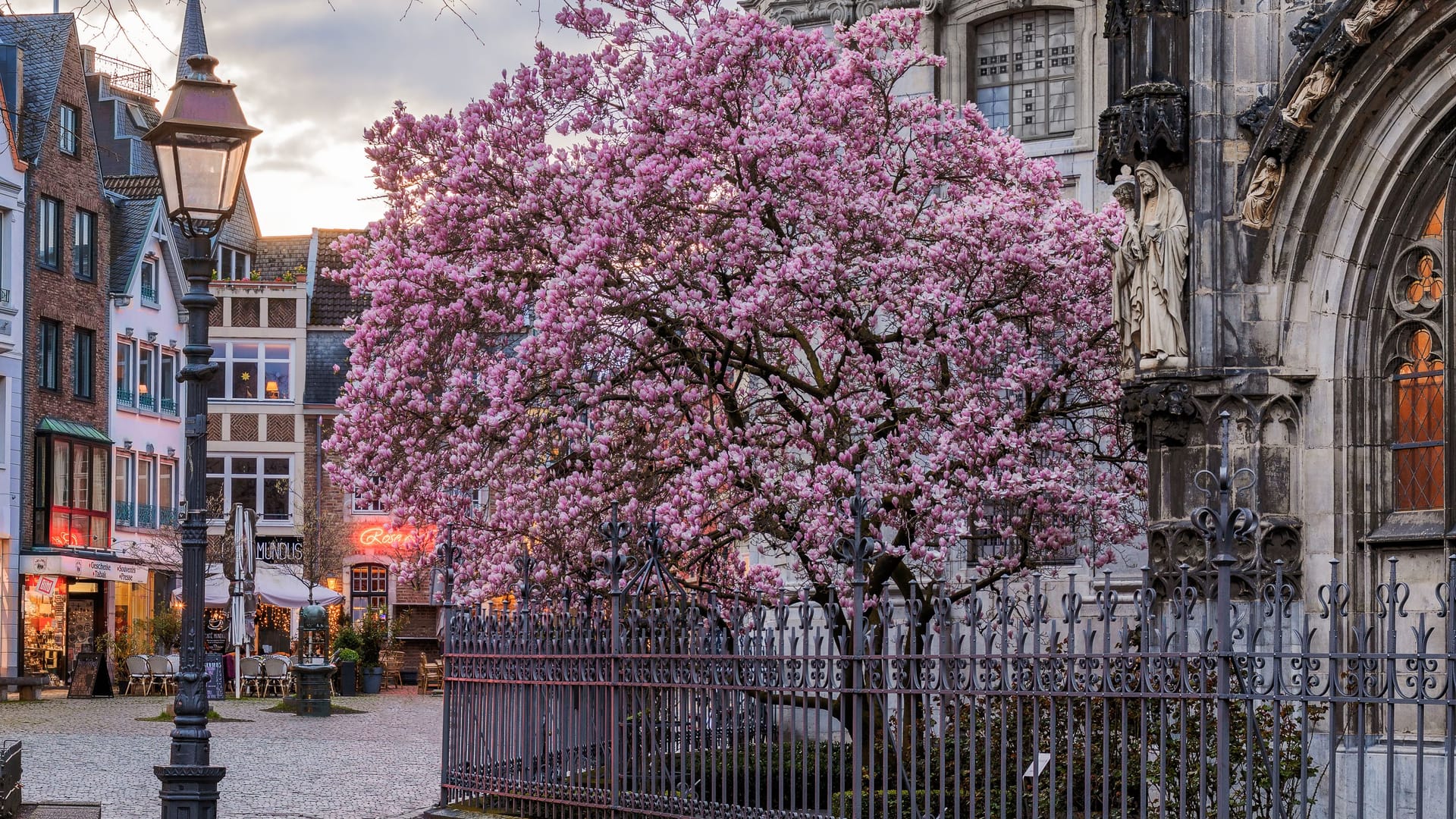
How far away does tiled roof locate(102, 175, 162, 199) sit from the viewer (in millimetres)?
57438

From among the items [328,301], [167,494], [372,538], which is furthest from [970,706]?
[328,301]

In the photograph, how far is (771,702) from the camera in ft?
42.9

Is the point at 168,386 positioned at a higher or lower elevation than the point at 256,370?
lower

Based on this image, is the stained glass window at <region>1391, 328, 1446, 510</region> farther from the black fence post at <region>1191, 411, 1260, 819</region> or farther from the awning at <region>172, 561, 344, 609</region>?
the awning at <region>172, 561, 344, 609</region>

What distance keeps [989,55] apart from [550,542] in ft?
33.6

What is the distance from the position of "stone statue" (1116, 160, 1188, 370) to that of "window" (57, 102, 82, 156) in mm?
36755

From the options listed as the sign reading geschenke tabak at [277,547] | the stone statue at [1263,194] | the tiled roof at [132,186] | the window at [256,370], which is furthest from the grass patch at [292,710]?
the window at [256,370]

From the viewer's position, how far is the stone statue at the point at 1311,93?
14.2 meters

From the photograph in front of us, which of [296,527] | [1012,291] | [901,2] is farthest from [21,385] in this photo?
[1012,291]

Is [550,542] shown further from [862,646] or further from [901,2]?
[901,2]

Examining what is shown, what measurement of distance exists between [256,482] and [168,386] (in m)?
6.32

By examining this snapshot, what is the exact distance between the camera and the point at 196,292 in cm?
1198

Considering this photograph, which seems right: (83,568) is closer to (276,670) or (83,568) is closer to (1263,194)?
(276,670)

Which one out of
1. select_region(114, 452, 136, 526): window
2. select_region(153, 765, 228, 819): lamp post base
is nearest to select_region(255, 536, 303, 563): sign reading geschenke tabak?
select_region(114, 452, 136, 526): window
